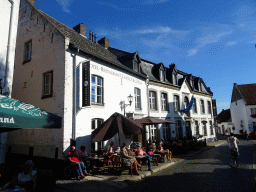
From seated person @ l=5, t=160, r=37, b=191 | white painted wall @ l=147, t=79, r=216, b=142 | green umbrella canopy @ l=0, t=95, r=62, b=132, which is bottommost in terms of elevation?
seated person @ l=5, t=160, r=37, b=191

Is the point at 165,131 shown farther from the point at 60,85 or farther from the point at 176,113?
the point at 60,85

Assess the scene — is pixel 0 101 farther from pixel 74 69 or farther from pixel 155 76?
pixel 155 76

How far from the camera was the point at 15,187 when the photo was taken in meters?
3.61

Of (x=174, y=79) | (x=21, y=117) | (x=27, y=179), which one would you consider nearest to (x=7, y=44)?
(x=21, y=117)

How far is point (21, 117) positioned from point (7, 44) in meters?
4.87

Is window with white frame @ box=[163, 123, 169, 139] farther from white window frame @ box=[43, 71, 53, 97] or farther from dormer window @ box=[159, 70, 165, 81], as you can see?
white window frame @ box=[43, 71, 53, 97]

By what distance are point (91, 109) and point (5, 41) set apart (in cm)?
515

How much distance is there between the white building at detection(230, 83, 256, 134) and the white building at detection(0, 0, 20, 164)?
1314 inches

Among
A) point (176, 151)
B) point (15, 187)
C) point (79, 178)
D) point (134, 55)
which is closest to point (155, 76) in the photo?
point (134, 55)

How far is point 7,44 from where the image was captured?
6.61 meters

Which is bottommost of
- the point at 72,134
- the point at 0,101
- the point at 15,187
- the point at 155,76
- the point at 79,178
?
the point at 79,178

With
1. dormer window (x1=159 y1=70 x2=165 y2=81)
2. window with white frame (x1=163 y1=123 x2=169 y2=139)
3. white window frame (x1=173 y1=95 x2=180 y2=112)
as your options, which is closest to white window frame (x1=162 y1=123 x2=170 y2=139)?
window with white frame (x1=163 y1=123 x2=169 y2=139)

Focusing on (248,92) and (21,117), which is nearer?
(21,117)

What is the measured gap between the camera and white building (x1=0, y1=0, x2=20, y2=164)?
632 centimetres
